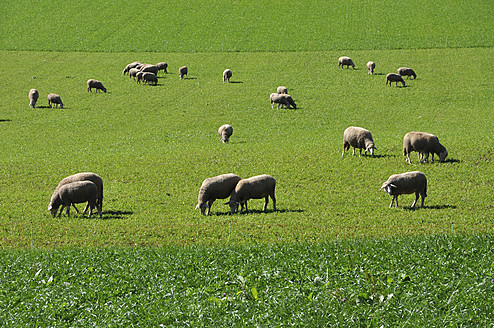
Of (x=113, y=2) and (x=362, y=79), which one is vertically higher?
(x=113, y=2)

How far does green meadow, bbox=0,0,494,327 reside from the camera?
1218cm

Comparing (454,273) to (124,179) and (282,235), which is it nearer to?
(282,235)

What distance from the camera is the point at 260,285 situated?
43.3 ft

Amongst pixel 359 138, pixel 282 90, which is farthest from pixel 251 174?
pixel 282 90

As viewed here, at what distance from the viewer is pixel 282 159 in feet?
103

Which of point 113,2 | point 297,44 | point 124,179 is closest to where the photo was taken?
point 124,179

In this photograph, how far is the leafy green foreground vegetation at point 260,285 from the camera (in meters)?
11.1

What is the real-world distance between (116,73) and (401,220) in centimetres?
4827

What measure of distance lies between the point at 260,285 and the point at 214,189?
370 inches

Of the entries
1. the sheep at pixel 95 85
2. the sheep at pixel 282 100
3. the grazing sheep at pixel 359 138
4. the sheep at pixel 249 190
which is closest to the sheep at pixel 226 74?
the sheep at pixel 282 100

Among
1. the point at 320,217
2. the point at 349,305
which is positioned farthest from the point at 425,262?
the point at 320,217

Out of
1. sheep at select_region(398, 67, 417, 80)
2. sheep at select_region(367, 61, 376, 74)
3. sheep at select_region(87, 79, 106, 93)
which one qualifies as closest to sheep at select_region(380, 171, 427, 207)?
sheep at select_region(398, 67, 417, 80)

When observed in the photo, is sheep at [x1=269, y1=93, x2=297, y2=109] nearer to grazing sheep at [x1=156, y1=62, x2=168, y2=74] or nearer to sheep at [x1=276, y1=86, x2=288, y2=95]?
sheep at [x1=276, y1=86, x2=288, y2=95]

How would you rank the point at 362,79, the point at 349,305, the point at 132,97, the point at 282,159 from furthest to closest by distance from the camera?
the point at 362,79 → the point at 132,97 → the point at 282,159 → the point at 349,305
